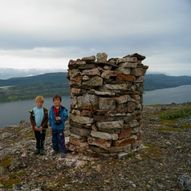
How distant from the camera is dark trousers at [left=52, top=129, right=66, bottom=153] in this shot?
13273 mm

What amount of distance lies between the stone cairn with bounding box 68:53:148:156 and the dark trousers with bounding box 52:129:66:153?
36 cm

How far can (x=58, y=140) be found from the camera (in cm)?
1347

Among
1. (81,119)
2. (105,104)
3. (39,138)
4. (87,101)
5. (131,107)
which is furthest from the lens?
(39,138)

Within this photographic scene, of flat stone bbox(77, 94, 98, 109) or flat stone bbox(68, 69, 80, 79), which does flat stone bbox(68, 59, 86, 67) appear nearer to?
flat stone bbox(68, 69, 80, 79)

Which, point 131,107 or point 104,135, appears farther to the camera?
point 131,107

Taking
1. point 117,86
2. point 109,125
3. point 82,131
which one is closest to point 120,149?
point 109,125

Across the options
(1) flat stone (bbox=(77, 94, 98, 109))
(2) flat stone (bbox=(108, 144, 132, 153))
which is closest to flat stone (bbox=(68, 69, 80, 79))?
(1) flat stone (bbox=(77, 94, 98, 109))

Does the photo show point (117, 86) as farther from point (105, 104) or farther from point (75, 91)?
point (75, 91)

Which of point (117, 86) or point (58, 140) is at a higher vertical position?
point (117, 86)

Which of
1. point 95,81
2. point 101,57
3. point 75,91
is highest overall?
point 101,57

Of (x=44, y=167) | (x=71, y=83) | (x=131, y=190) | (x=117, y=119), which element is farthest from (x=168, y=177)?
(x=71, y=83)

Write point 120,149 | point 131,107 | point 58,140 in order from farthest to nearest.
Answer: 1. point 58,140
2. point 131,107
3. point 120,149

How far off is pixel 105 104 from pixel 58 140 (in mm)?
2722

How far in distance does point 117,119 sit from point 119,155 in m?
1.44
